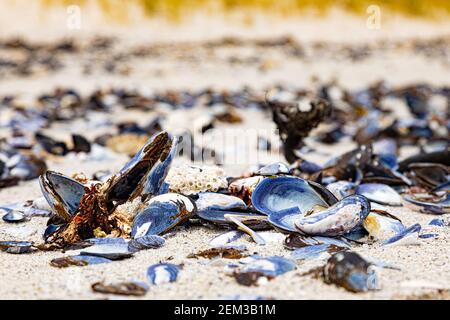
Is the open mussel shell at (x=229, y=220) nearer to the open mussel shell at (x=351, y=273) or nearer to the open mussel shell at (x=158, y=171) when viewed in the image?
the open mussel shell at (x=158, y=171)

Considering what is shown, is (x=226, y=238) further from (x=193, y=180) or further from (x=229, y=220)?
(x=193, y=180)

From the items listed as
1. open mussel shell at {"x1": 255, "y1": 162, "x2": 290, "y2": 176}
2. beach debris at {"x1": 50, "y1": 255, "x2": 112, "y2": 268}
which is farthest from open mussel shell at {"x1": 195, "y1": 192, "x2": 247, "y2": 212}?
beach debris at {"x1": 50, "y1": 255, "x2": 112, "y2": 268}

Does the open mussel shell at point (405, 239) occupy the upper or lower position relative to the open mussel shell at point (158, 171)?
lower

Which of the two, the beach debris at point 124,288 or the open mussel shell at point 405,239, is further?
the open mussel shell at point 405,239

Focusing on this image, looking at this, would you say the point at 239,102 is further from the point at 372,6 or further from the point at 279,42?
the point at 372,6

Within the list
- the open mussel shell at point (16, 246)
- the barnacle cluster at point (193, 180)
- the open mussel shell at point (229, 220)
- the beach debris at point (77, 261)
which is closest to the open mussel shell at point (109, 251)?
the beach debris at point (77, 261)

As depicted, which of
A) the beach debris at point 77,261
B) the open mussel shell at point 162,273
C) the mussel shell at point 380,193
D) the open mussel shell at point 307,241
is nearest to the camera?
the open mussel shell at point 162,273

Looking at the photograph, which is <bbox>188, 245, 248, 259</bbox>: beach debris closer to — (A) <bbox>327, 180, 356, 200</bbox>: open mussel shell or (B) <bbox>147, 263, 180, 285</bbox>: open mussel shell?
(B) <bbox>147, 263, 180, 285</bbox>: open mussel shell
